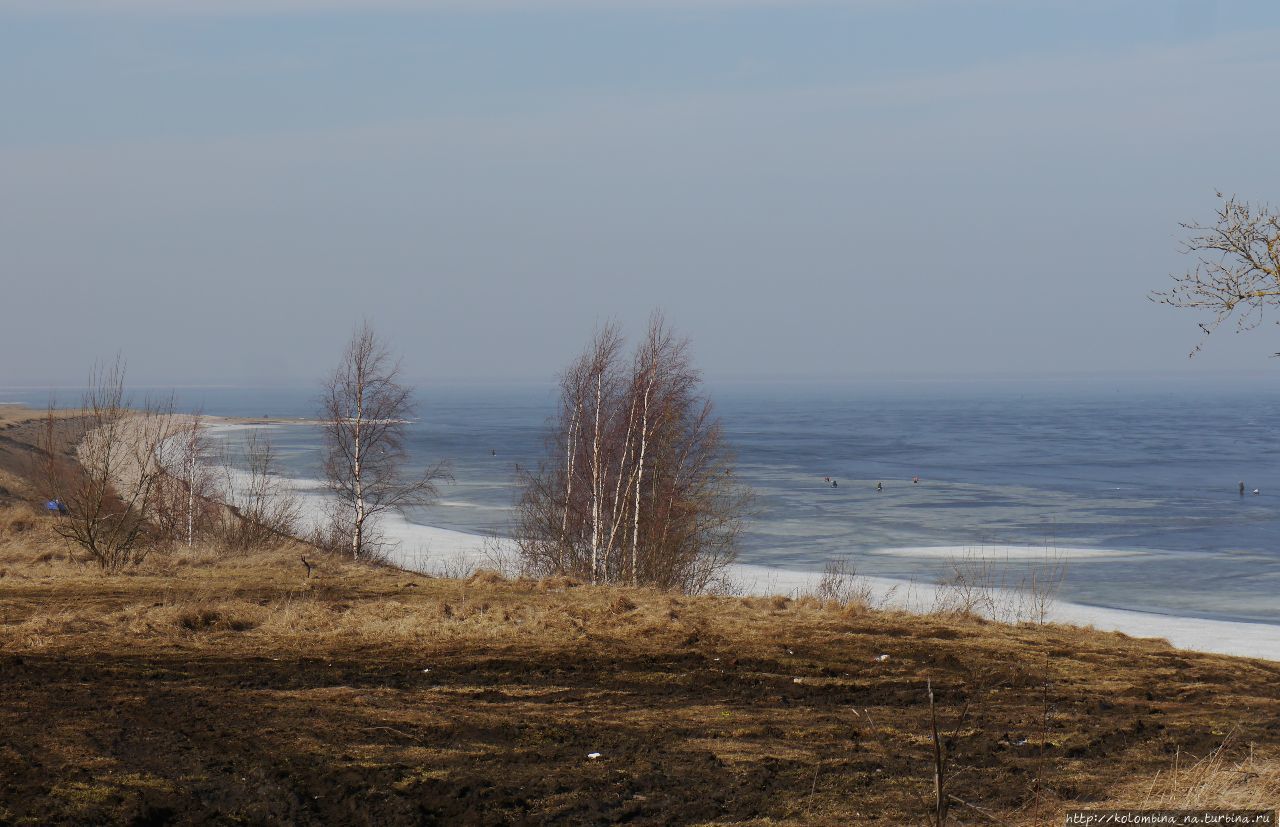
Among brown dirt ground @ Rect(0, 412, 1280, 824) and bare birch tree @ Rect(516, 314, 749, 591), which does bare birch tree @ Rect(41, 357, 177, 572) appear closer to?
brown dirt ground @ Rect(0, 412, 1280, 824)

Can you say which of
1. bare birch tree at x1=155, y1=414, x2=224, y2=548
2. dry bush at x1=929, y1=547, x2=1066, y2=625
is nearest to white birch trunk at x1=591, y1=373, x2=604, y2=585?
dry bush at x1=929, y1=547, x2=1066, y2=625

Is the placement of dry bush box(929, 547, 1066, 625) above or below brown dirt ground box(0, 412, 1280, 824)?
below

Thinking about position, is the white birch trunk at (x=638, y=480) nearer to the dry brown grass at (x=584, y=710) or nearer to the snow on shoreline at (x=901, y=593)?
the snow on shoreline at (x=901, y=593)

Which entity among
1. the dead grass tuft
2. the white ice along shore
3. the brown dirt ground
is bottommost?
the white ice along shore

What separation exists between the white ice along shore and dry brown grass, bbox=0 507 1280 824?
6.70 metres

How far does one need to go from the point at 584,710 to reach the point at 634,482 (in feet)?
61.3

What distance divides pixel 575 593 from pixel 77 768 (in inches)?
395

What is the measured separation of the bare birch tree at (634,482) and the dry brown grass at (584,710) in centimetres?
1154

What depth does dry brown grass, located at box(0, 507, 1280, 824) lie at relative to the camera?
706cm

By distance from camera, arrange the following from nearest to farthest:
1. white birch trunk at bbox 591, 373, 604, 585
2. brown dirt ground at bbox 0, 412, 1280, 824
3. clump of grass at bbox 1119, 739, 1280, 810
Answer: clump of grass at bbox 1119, 739, 1280, 810
brown dirt ground at bbox 0, 412, 1280, 824
white birch trunk at bbox 591, 373, 604, 585

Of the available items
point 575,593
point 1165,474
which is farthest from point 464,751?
point 1165,474

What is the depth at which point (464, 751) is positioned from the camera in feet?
26.3

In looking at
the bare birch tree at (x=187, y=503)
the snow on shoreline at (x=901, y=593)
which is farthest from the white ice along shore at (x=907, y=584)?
the bare birch tree at (x=187, y=503)

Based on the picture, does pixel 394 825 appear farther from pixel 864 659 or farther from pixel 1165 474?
pixel 1165 474
